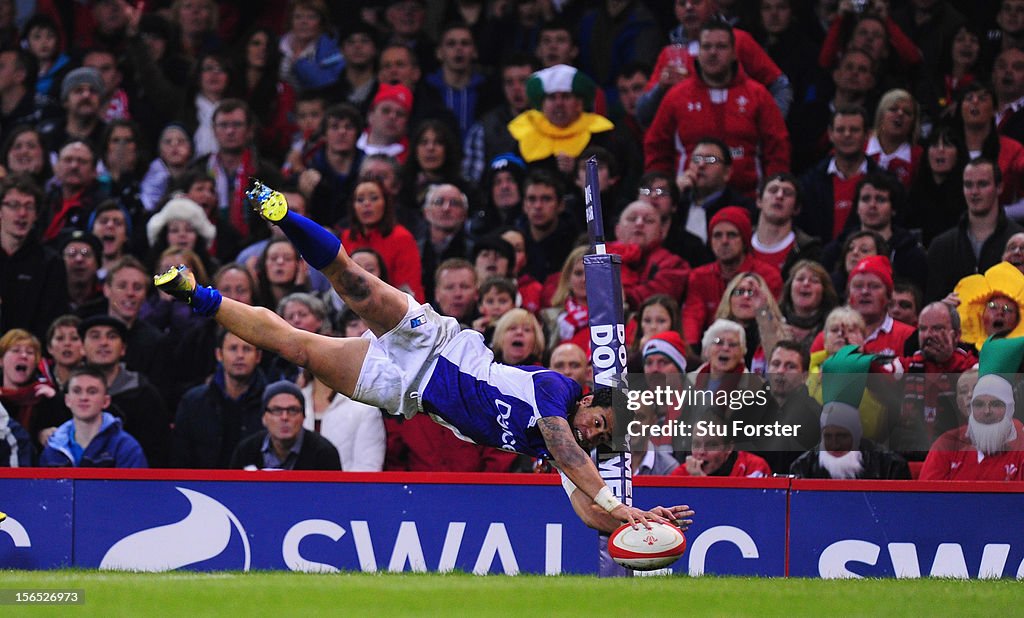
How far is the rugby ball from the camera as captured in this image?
8719 mm

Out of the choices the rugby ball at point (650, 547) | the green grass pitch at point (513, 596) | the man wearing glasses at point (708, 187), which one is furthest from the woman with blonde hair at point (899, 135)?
the rugby ball at point (650, 547)

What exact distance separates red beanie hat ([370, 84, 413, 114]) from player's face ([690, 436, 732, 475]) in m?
5.43

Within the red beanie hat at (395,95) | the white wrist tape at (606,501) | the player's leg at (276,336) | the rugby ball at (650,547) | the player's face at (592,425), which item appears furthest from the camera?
the red beanie hat at (395,95)

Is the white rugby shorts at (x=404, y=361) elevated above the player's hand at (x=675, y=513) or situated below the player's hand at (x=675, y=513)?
above

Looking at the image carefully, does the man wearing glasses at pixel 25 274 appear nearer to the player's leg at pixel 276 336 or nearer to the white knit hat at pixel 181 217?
the white knit hat at pixel 181 217

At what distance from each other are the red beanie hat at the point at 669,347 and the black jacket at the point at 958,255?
222 centimetres

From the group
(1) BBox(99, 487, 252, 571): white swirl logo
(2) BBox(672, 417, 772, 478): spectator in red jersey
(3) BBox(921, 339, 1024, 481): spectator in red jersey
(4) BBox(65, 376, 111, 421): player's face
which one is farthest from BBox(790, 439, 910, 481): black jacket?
(4) BBox(65, 376, 111, 421): player's face

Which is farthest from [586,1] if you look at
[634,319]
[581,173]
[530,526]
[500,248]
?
[530,526]

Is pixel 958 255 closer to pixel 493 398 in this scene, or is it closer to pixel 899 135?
pixel 899 135

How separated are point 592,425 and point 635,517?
0.67m

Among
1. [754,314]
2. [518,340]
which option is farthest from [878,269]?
[518,340]

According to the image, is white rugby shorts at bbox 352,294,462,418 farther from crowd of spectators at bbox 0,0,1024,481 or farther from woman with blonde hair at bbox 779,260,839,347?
woman with blonde hair at bbox 779,260,839,347

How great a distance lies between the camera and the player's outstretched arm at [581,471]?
8.88 metres

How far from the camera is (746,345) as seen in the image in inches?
467
